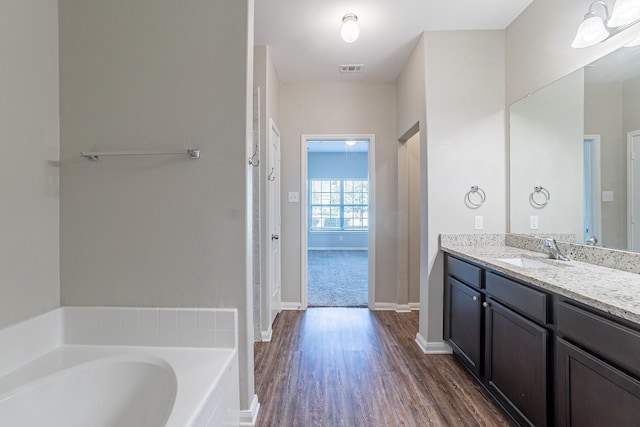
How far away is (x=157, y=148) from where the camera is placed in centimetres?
155

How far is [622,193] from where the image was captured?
161 cm

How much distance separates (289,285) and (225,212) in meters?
A: 2.06

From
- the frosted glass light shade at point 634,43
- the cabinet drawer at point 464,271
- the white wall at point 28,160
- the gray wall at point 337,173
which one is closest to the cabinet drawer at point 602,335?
the cabinet drawer at point 464,271

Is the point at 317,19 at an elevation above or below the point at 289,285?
above

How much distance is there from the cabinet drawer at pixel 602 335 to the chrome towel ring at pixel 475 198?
4.19ft

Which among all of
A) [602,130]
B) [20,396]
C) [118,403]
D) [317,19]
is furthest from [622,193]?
[20,396]

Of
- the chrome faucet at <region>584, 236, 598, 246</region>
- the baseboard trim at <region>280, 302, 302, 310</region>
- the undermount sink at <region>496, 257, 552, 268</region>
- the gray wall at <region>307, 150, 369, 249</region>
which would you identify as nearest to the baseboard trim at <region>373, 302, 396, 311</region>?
the baseboard trim at <region>280, 302, 302, 310</region>

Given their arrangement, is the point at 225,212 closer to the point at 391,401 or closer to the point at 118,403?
the point at 118,403

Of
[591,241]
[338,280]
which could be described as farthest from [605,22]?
[338,280]

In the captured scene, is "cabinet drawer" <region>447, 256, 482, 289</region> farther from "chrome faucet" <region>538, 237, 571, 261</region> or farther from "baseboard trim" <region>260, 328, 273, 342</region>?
"baseboard trim" <region>260, 328, 273, 342</region>

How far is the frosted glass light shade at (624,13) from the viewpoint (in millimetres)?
1469

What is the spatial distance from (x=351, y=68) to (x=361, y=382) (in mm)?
2943

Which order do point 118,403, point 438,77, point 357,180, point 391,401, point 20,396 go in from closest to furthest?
point 20,396, point 118,403, point 391,401, point 438,77, point 357,180

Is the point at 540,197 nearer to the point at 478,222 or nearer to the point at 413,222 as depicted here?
the point at 478,222
